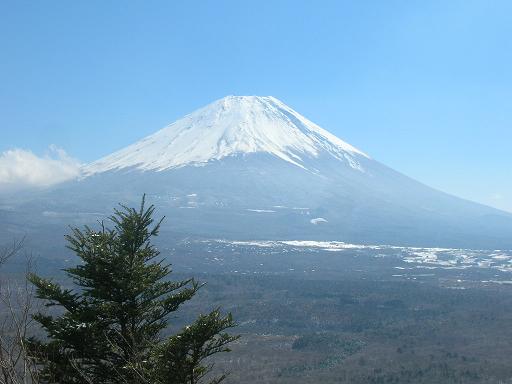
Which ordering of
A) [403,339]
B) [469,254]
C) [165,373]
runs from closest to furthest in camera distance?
[165,373]
[403,339]
[469,254]

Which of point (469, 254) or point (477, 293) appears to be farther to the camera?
point (469, 254)

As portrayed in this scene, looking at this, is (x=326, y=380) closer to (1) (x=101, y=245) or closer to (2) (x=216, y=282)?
(1) (x=101, y=245)

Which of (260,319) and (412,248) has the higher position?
(412,248)

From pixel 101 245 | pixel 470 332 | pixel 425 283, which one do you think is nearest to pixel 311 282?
pixel 425 283

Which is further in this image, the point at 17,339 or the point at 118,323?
the point at 118,323

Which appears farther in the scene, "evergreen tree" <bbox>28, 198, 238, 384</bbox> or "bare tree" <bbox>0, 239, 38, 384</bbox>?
"evergreen tree" <bbox>28, 198, 238, 384</bbox>

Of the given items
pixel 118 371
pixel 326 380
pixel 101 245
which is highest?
pixel 101 245

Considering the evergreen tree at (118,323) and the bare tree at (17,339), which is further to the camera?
the evergreen tree at (118,323)

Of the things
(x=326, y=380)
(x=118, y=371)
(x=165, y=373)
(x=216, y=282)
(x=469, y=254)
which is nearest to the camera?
(x=165, y=373)
